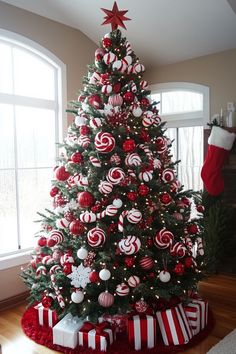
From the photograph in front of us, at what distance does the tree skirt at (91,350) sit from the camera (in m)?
2.30

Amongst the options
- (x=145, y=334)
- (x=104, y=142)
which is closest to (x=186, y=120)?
(x=104, y=142)

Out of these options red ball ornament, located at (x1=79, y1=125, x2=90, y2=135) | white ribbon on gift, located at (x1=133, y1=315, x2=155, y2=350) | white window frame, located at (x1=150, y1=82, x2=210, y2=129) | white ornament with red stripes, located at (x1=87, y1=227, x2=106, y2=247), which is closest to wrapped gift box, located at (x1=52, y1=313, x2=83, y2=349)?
white ribbon on gift, located at (x1=133, y1=315, x2=155, y2=350)

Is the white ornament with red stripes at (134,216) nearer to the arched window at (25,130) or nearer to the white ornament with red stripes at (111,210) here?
the white ornament with red stripes at (111,210)

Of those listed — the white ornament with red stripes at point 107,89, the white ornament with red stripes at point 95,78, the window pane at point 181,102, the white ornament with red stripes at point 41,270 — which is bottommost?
the white ornament with red stripes at point 41,270

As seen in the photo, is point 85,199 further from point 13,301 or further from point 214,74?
point 214,74

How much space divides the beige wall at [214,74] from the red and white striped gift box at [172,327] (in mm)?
2385

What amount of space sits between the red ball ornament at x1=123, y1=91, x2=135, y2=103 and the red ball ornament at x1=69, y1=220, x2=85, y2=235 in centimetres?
99

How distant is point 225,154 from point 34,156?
2082 mm

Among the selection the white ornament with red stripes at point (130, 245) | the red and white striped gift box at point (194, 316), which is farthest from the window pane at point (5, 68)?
the red and white striped gift box at point (194, 316)

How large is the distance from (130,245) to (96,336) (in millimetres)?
690

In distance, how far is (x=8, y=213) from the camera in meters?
3.28

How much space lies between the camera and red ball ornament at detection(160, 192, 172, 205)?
8.20 feet

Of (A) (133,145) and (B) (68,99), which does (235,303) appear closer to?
(A) (133,145)

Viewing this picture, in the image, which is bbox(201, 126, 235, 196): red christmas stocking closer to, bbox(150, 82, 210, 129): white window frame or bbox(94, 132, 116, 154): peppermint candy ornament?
bbox(150, 82, 210, 129): white window frame
